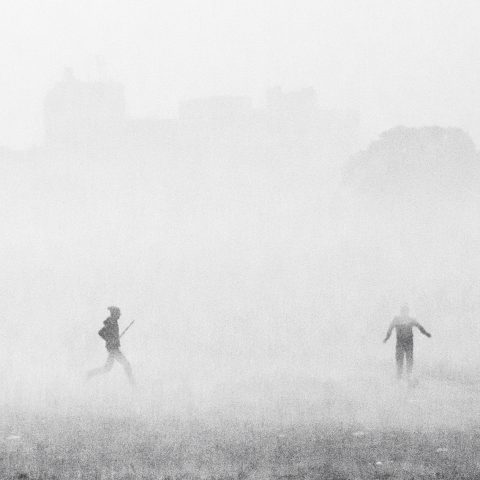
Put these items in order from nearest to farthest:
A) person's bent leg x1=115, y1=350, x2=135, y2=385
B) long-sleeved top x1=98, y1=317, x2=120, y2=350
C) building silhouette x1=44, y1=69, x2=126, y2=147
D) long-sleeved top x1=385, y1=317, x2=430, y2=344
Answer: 1. person's bent leg x1=115, y1=350, x2=135, y2=385
2. long-sleeved top x1=98, y1=317, x2=120, y2=350
3. long-sleeved top x1=385, y1=317, x2=430, y2=344
4. building silhouette x1=44, y1=69, x2=126, y2=147

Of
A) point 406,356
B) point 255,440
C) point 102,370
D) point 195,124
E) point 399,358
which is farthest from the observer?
point 195,124

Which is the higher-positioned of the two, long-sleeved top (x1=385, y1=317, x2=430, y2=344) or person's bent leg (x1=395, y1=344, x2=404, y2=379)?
long-sleeved top (x1=385, y1=317, x2=430, y2=344)

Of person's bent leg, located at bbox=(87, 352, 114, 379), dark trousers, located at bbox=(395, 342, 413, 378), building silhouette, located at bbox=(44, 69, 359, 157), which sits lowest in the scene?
person's bent leg, located at bbox=(87, 352, 114, 379)

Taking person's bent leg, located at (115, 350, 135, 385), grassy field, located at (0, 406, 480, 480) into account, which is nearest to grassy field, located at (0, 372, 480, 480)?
grassy field, located at (0, 406, 480, 480)

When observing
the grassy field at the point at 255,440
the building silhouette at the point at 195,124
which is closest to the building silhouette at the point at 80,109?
the building silhouette at the point at 195,124

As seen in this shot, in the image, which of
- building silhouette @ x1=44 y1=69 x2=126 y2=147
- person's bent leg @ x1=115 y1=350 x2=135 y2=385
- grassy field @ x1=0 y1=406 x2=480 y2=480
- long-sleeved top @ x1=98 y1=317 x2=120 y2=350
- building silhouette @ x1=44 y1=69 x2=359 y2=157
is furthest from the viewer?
building silhouette @ x1=44 y1=69 x2=126 y2=147

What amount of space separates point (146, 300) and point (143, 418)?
19.3 m

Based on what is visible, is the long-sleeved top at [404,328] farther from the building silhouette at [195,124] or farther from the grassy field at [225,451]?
the building silhouette at [195,124]

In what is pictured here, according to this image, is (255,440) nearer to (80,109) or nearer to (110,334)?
(110,334)

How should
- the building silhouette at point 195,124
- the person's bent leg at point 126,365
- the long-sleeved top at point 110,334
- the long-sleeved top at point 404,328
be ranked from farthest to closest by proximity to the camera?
the building silhouette at point 195,124
the long-sleeved top at point 404,328
the long-sleeved top at point 110,334
the person's bent leg at point 126,365

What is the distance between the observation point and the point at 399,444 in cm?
1002

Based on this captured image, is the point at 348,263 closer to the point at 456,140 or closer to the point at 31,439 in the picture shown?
the point at 456,140

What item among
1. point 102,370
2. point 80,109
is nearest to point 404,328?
point 102,370

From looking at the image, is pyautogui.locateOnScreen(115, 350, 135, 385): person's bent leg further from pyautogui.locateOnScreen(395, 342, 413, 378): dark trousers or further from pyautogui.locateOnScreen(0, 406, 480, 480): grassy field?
pyautogui.locateOnScreen(395, 342, 413, 378): dark trousers
